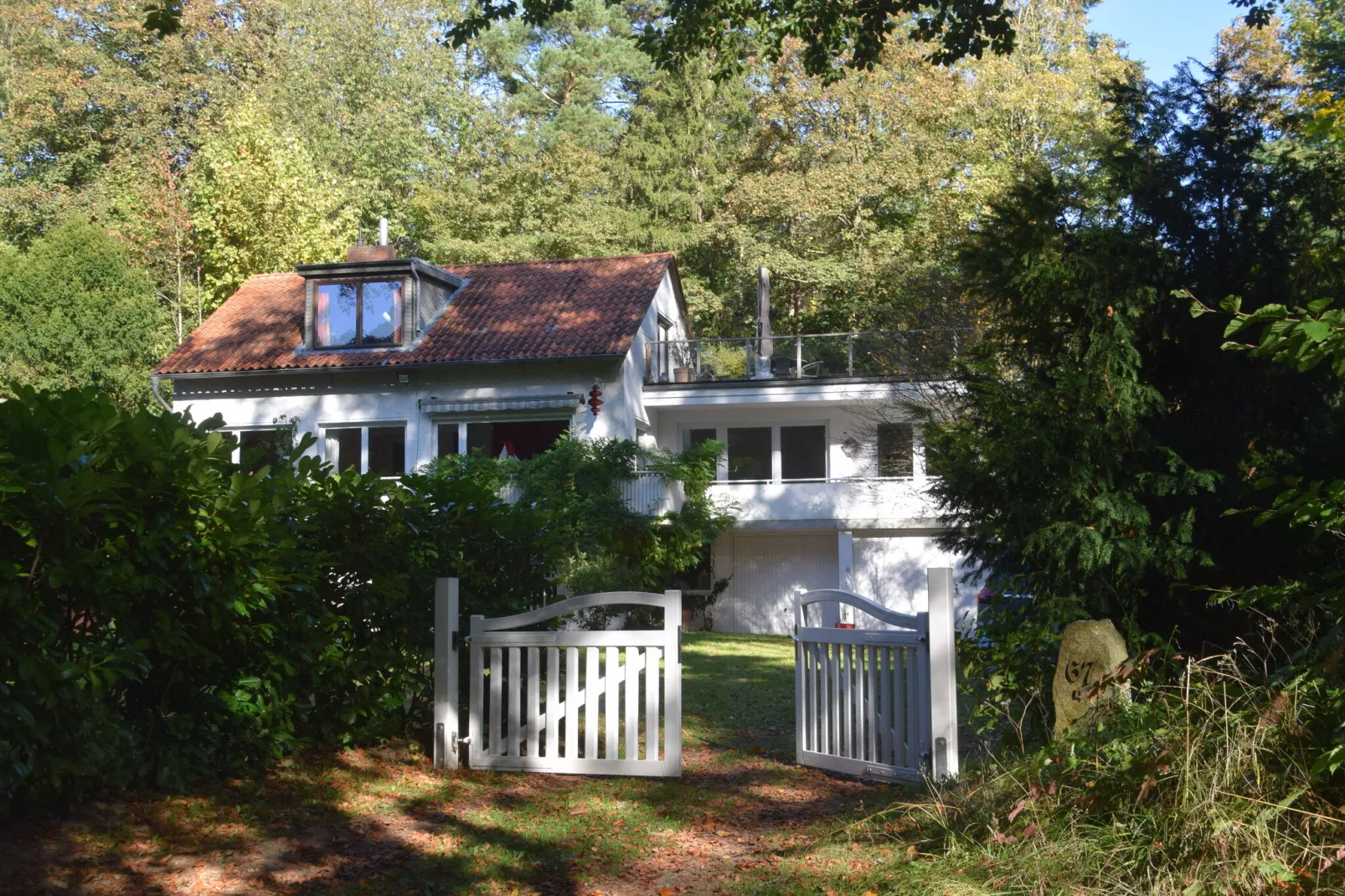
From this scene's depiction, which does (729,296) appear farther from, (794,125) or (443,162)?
(443,162)

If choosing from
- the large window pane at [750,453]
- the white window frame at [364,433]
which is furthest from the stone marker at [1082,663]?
the large window pane at [750,453]

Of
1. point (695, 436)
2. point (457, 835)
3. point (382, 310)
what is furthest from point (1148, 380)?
point (695, 436)

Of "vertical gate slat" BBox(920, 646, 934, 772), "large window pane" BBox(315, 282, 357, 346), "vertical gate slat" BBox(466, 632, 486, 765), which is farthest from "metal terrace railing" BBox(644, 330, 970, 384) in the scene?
"vertical gate slat" BBox(466, 632, 486, 765)

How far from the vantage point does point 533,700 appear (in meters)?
A: 8.48

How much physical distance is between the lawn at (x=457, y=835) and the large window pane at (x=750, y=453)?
20.7 metres

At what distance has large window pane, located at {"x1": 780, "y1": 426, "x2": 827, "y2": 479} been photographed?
1158 inches

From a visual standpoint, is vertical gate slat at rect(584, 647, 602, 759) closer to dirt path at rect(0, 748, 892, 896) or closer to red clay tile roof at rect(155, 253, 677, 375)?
dirt path at rect(0, 748, 892, 896)

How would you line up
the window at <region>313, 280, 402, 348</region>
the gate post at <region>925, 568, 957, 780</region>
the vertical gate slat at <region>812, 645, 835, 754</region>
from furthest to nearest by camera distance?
1. the window at <region>313, 280, 402, 348</region>
2. the vertical gate slat at <region>812, 645, 835, 754</region>
3. the gate post at <region>925, 568, 957, 780</region>

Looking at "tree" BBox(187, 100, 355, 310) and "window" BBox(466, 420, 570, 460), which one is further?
"tree" BBox(187, 100, 355, 310)

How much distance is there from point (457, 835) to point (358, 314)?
22.3 meters

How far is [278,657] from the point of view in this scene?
23.3 feet

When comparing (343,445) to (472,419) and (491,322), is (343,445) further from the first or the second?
(491,322)

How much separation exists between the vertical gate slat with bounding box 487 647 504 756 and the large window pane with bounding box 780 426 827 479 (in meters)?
21.1

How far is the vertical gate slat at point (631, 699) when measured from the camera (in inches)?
323
